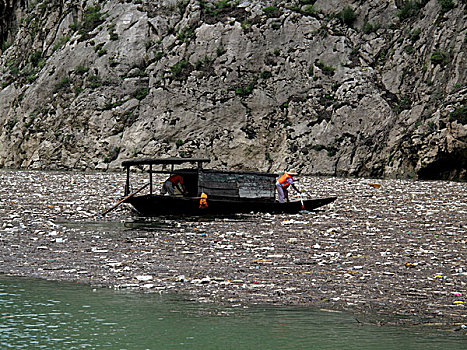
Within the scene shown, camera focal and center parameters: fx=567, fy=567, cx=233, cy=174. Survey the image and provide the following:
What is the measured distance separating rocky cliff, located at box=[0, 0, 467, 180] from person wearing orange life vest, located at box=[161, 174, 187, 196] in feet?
70.0

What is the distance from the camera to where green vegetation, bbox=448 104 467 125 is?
35.8 meters

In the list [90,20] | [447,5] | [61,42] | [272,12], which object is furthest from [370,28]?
[61,42]

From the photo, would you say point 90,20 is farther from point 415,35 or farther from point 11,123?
point 415,35

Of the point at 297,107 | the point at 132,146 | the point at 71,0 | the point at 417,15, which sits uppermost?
the point at 71,0

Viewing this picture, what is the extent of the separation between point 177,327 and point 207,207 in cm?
1214

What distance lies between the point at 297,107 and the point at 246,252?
111 ft

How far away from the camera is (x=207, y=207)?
1988cm

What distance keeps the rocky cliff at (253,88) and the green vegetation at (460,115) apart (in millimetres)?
326

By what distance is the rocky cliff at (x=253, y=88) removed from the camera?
1661 inches

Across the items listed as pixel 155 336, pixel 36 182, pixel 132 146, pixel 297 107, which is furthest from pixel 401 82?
pixel 155 336

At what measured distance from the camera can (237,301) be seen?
9.00m

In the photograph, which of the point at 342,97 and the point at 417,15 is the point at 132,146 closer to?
the point at 342,97

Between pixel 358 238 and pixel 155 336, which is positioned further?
pixel 358 238

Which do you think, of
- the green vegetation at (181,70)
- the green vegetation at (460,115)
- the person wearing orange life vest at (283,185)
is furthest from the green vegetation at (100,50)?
the person wearing orange life vest at (283,185)
